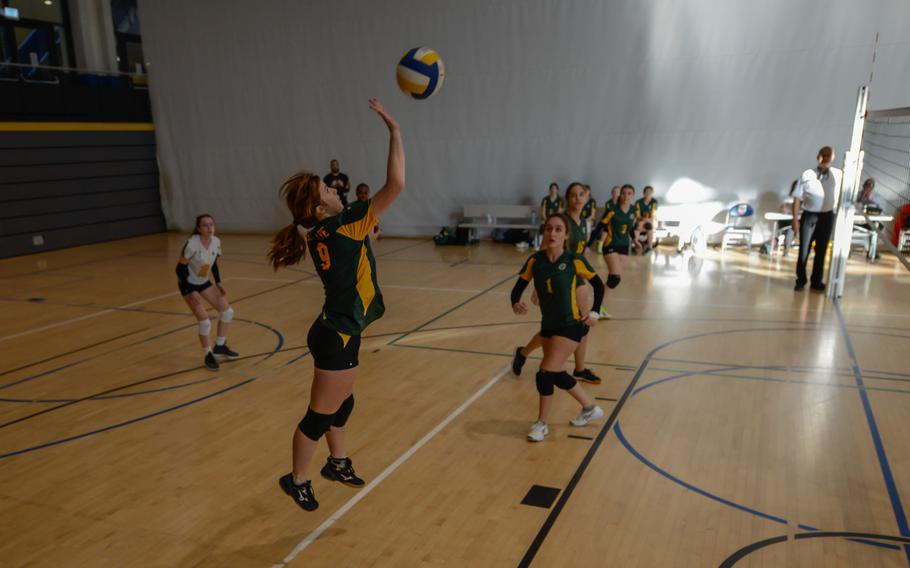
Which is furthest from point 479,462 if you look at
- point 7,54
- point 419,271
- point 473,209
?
point 7,54

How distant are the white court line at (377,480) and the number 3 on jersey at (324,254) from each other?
5.28 feet

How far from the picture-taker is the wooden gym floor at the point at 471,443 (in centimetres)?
376

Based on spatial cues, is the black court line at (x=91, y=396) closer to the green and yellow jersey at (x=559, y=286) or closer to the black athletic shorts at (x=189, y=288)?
the black athletic shorts at (x=189, y=288)

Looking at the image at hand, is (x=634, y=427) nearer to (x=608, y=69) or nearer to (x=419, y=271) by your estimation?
(x=419, y=271)

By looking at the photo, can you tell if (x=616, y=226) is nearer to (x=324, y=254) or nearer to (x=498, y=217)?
(x=324, y=254)

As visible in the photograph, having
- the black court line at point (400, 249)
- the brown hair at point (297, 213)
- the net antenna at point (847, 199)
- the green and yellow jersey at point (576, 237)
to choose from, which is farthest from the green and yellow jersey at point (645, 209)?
the brown hair at point (297, 213)

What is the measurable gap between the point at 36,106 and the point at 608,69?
1328 centimetres

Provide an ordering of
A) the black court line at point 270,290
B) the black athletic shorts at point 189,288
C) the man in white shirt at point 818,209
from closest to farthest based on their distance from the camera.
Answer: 1. the black athletic shorts at point 189,288
2. the man in white shirt at point 818,209
3. the black court line at point 270,290

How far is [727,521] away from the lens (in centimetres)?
388

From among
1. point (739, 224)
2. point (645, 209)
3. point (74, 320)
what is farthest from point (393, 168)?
point (739, 224)

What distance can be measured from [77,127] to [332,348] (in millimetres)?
16430

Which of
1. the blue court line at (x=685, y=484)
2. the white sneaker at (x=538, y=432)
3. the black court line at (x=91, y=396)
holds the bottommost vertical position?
the black court line at (x=91, y=396)

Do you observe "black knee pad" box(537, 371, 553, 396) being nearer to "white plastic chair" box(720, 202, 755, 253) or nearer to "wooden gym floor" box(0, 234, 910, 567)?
"wooden gym floor" box(0, 234, 910, 567)

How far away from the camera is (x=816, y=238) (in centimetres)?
1009
